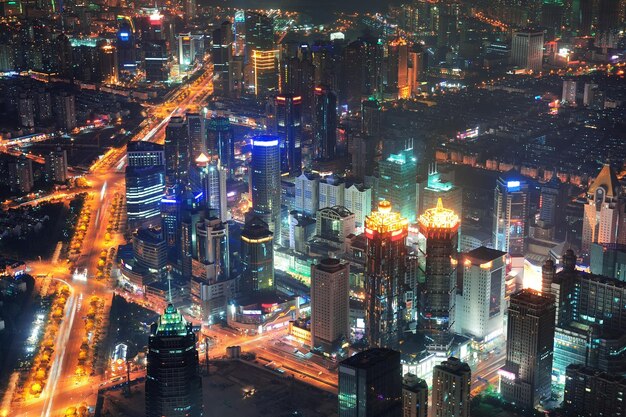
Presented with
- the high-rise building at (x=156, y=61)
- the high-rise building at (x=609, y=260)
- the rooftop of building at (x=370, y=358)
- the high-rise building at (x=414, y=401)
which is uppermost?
the high-rise building at (x=156, y=61)

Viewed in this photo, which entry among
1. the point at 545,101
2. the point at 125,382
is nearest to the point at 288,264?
the point at 125,382

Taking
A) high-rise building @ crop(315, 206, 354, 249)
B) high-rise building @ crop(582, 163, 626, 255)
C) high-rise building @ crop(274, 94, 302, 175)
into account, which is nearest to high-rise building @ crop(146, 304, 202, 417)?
high-rise building @ crop(315, 206, 354, 249)

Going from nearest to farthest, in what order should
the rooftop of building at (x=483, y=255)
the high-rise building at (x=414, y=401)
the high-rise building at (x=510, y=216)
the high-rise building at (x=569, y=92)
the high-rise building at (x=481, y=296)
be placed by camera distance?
the high-rise building at (x=414, y=401) → the high-rise building at (x=481, y=296) → the rooftop of building at (x=483, y=255) → the high-rise building at (x=510, y=216) → the high-rise building at (x=569, y=92)

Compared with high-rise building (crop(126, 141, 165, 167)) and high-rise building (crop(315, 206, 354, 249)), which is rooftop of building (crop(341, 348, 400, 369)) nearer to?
high-rise building (crop(315, 206, 354, 249))

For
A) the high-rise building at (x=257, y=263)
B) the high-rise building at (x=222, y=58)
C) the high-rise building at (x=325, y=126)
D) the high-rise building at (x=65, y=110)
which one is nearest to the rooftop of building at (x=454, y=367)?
the high-rise building at (x=257, y=263)

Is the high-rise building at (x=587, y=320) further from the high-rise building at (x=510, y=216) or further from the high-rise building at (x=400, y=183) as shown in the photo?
the high-rise building at (x=400, y=183)

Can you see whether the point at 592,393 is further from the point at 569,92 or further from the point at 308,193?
the point at 569,92

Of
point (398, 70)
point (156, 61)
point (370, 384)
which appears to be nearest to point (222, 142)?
point (398, 70)
